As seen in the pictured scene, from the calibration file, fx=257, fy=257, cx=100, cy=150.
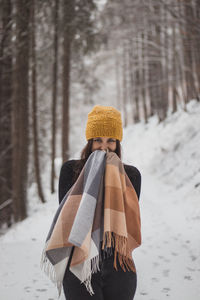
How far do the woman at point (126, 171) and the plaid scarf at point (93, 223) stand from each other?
0.21 feet

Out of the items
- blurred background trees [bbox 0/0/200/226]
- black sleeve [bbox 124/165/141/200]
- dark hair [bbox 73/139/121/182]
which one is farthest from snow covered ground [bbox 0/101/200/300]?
blurred background trees [bbox 0/0/200/226]

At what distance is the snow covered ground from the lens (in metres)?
→ 3.39

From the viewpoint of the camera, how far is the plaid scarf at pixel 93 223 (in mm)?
1980

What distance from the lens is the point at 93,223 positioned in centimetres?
210

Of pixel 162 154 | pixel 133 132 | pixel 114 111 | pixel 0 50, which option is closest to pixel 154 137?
Result: pixel 162 154

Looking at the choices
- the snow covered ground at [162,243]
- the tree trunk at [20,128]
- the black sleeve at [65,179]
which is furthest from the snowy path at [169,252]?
the tree trunk at [20,128]

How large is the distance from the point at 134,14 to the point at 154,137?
8017 millimetres

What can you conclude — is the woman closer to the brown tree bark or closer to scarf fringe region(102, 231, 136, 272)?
scarf fringe region(102, 231, 136, 272)

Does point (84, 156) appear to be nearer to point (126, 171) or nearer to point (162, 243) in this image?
point (126, 171)

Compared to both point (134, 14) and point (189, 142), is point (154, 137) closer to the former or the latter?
point (189, 142)

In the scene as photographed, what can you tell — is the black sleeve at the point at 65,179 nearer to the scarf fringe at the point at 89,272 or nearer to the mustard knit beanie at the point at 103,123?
the mustard knit beanie at the point at 103,123

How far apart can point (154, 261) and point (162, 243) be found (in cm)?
73

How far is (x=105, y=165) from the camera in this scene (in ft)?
7.29

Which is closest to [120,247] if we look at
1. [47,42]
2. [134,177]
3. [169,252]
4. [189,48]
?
[134,177]
